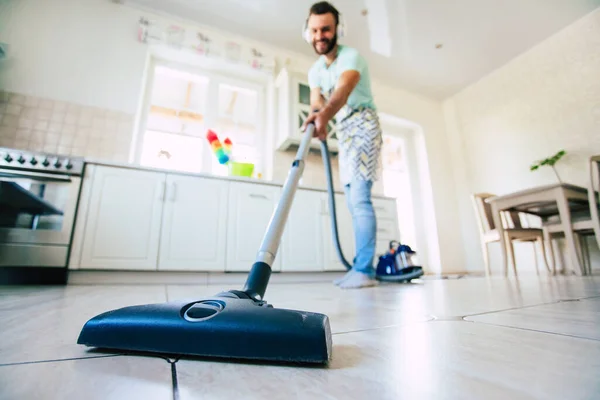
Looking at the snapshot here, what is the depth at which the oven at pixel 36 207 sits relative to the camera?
1.74 m

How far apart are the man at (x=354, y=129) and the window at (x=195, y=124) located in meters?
1.68

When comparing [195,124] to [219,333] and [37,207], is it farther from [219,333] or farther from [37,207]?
[219,333]

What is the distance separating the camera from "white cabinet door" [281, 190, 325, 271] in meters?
2.54

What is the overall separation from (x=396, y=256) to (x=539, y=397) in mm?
1975

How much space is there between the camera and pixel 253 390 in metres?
0.23

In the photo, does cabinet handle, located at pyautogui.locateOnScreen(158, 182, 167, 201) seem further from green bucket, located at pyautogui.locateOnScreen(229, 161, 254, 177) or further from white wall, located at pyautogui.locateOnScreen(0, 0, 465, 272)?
white wall, located at pyautogui.locateOnScreen(0, 0, 465, 272)

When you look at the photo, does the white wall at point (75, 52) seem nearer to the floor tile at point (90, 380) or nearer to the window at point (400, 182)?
the floor tile at point (90, 380)

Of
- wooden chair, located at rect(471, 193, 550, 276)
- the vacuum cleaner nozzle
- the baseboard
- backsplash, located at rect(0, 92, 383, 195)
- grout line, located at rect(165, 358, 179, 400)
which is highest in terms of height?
backsplash, located at rect(0, 92, 383, 195)

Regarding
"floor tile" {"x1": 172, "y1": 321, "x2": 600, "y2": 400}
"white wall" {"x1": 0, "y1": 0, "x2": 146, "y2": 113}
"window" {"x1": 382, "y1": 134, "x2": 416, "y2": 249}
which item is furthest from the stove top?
"window" {"x1": 382, "y1": 134, "x2": 416, "y2": 249}

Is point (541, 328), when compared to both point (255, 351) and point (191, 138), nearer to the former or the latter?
point (255, 351)

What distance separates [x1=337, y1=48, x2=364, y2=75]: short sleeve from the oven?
1848 millimetres

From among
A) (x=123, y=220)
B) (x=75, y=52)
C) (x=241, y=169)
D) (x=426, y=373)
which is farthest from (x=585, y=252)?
(x=75, y=52)

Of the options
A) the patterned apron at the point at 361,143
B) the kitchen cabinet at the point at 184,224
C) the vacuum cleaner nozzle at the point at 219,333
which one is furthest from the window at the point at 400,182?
the vacuum cleaner nozzle at the point at 219,333

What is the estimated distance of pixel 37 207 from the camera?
73.0 inches
